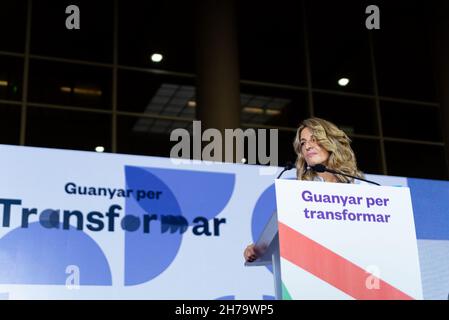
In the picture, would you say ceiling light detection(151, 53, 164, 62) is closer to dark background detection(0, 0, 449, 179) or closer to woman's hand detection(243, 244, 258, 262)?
dark background detection(0, 0, 449, 179)

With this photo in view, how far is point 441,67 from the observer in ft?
36.3

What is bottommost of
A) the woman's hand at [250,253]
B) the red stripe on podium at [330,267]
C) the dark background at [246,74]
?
the red stripe on podium at [330,267]

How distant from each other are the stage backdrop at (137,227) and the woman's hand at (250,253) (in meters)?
0.04

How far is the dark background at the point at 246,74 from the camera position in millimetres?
10547

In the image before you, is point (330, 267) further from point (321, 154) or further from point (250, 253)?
point (321, 154)

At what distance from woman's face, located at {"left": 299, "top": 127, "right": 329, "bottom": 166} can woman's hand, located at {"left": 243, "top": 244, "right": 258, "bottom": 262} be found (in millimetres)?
732

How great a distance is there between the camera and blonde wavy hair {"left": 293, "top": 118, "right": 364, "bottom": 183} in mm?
4699

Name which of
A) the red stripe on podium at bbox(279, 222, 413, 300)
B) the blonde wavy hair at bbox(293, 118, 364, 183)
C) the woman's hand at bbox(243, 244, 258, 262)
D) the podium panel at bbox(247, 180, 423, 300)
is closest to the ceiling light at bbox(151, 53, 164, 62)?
the blonde wavy hair at bbox(293, 118, 364, 183)

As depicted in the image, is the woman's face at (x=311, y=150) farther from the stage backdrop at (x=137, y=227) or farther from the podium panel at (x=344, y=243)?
the podium panel at (x=344, y=243)

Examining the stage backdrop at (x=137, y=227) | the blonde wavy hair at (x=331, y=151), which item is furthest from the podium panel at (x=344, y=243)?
the blonde wavy hair at (x=331, y=151)

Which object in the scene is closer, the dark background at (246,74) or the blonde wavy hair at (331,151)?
the blonde wavy hair at (331,151)
